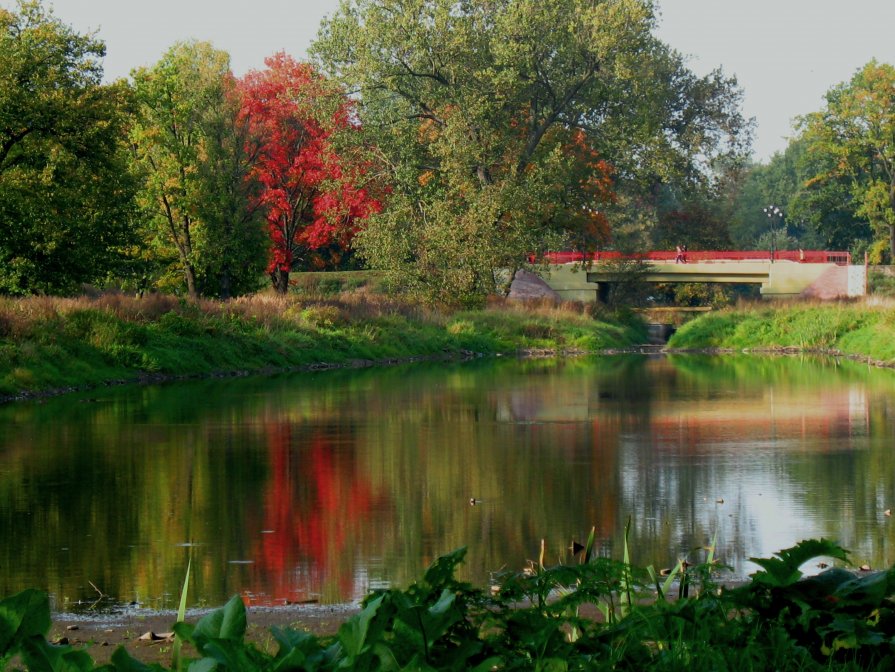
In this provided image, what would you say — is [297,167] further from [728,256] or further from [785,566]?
[785,566]

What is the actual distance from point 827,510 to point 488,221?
3822 centimetres

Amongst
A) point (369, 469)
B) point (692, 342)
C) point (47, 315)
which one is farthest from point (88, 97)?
point (692, 342)

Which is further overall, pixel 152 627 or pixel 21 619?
pixel 152 627

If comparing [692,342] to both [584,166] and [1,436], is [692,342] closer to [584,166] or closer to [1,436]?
[584,166]

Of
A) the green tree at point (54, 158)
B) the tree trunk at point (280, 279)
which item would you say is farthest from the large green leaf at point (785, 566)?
the tree trunk at point (280, 279)

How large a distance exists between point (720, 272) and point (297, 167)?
27.1 meters

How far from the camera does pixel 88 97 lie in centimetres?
3441

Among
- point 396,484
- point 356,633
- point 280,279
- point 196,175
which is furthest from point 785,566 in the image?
point 280,279

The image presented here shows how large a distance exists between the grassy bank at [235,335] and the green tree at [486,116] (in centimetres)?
273

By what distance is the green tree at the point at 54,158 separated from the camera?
1312 inches

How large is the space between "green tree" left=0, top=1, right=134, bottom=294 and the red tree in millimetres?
17565

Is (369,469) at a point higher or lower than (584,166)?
lower

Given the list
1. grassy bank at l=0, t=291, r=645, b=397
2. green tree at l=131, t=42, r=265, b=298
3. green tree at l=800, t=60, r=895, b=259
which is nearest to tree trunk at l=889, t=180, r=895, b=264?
green tree at l=800, t=60, r=895, b=259

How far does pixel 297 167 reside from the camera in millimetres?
59031
